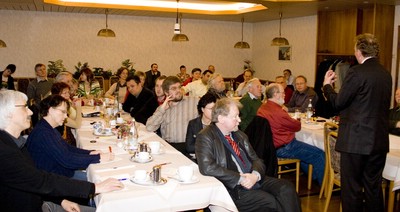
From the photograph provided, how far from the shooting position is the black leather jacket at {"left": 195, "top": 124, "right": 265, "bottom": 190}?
281cm

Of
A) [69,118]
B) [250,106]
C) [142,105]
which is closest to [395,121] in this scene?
[250,106]

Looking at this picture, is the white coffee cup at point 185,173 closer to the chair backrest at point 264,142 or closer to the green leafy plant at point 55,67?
the chair backrest at point 264,142

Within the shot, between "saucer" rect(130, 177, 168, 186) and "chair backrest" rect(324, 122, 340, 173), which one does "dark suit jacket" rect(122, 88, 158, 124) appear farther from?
"saucer" rect(130, 177, 168, 186)

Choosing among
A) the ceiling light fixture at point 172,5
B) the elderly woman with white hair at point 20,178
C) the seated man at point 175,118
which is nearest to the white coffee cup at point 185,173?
the elderly woman with white hair at point 20,178

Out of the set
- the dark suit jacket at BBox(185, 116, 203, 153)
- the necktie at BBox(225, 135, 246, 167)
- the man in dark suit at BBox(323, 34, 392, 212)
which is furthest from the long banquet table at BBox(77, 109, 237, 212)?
the man in dark suit at BBox(323, 34, 392, 212)

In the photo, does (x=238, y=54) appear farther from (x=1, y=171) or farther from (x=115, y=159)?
(x=1, y=171)

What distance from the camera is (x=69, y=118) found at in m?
4.32

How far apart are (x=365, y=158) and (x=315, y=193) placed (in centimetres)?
151

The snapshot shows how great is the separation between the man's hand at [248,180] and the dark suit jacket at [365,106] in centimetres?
86

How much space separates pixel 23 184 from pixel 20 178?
0.04 meters

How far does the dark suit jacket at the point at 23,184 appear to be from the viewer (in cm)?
205

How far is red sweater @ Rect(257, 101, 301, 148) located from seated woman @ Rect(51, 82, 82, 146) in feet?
6.64

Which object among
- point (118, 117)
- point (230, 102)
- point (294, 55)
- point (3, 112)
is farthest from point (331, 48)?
point (3, 112)

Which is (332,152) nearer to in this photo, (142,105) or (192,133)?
(192,133)
